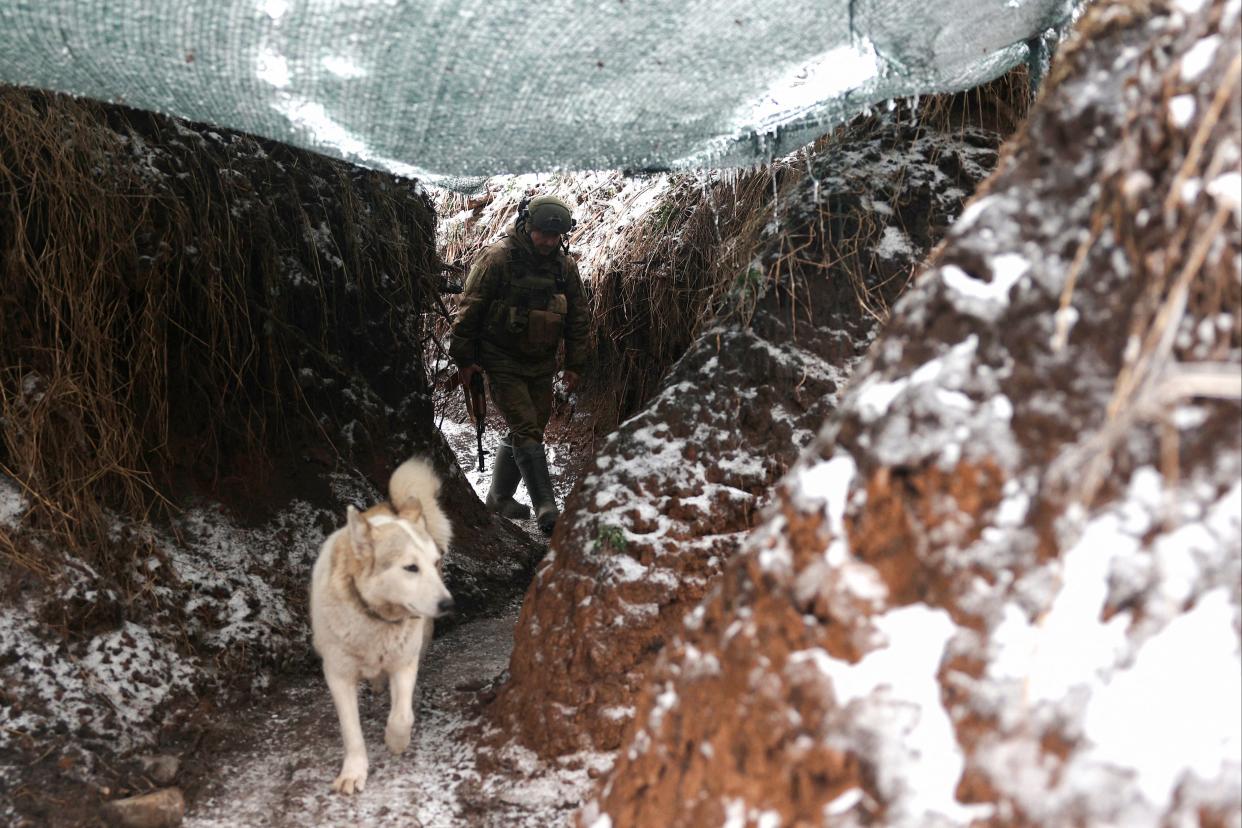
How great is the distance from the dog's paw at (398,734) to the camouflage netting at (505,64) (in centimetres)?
209

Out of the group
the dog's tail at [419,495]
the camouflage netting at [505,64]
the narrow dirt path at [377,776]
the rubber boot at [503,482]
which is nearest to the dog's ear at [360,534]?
the dog's tail at [419,495]

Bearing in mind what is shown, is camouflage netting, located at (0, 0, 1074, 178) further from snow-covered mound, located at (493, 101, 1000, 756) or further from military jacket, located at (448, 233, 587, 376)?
military jacket, located at (448, 233, 587, 376)

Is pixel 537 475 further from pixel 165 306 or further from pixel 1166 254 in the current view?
pixel 1166 254

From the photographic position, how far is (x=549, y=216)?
20.6ft

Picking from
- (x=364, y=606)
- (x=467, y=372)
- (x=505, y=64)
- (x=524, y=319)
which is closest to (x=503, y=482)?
(x=467, y=372)

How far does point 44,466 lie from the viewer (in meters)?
3.88

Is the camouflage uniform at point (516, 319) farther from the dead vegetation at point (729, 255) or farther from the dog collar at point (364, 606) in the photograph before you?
the dog collar at point (364, 606)

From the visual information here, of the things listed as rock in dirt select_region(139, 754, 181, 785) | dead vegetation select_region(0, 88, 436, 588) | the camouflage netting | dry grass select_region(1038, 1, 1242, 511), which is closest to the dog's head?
rock in dirt select_region(139, 754, 181, 785)

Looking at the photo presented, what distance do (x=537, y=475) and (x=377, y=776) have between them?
3109 mm

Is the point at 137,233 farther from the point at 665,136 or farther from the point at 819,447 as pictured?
the point at 819,447

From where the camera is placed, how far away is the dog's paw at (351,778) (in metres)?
3.41

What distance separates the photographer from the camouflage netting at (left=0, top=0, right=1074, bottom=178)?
8.96ft

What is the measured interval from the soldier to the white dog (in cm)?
273

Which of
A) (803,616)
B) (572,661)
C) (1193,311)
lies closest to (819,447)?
(803,616)
